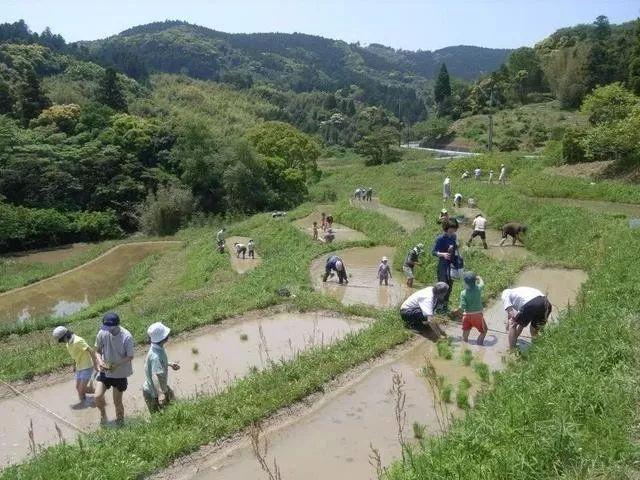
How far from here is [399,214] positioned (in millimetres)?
27797

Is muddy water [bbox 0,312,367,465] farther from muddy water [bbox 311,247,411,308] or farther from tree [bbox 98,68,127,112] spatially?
tree [bbox 98,68,127,112]

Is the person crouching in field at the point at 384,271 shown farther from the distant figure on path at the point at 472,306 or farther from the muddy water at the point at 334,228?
the muddy water at the point at 334,228

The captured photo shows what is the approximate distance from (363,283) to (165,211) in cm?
2736

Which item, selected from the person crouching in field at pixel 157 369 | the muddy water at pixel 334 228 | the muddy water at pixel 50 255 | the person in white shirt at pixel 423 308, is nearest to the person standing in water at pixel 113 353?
the person crouching in field at pixel 157 369

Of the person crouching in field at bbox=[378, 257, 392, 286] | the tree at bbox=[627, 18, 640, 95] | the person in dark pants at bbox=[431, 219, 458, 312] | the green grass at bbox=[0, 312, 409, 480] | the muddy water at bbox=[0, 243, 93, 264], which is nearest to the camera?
the green grass at bbox=[0, 312, 409, 480]

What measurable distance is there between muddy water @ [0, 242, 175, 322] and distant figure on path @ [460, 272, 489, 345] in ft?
52.2

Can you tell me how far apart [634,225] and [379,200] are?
61.2ft

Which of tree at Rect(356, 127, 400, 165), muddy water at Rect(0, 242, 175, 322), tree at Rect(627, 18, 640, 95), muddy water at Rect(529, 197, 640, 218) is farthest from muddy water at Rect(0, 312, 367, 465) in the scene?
tree at Rect(356, 127, 400, 165)

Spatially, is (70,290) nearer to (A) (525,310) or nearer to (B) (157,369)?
(B) (157,369)

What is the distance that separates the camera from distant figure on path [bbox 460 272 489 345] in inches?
358

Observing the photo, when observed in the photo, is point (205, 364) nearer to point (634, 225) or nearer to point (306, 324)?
point (306, 324)

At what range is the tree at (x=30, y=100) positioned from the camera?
4944 centimetres

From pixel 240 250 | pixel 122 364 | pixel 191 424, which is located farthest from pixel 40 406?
pixel 240 250

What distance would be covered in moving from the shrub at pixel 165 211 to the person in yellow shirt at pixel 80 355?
32.9 m
